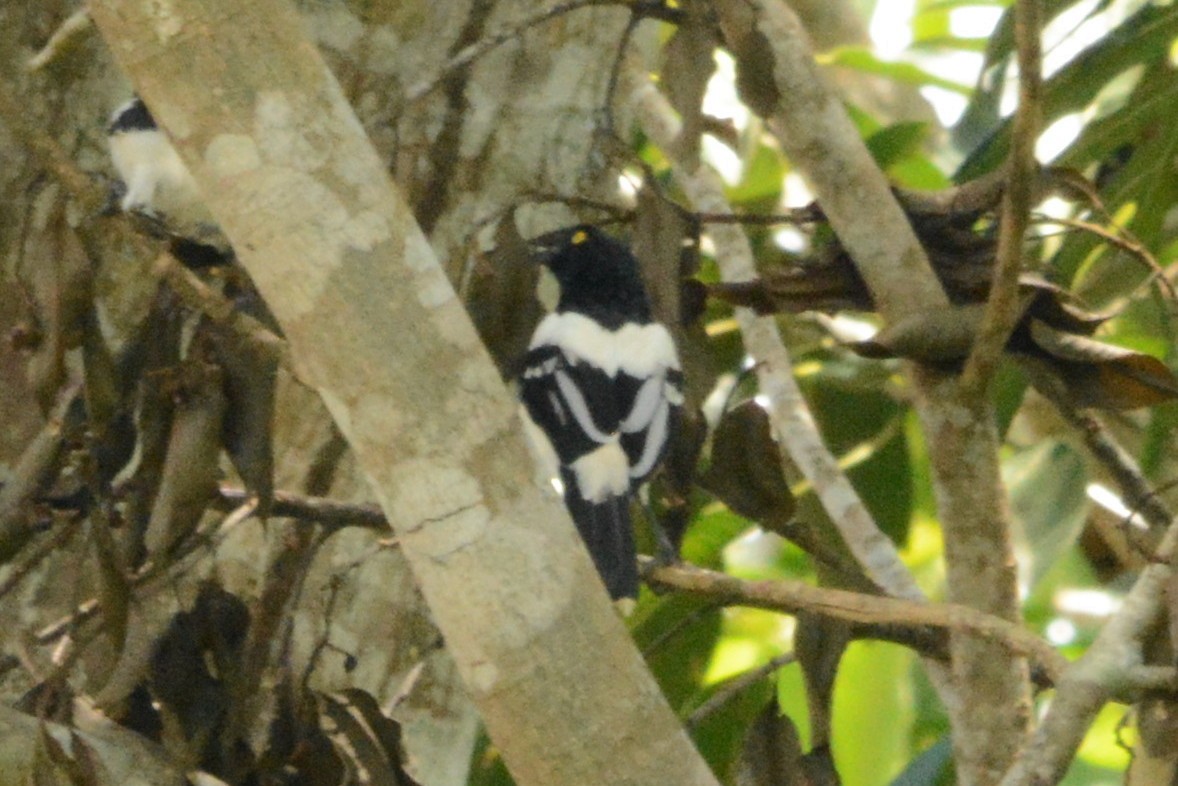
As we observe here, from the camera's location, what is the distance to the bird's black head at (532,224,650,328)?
2893mm

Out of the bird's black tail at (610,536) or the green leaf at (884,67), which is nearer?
the bird's black tail at (610,536)

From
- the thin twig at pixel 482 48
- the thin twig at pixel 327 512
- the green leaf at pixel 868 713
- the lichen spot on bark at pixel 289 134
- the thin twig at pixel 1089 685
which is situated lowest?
the green leaf at pixel 868 713

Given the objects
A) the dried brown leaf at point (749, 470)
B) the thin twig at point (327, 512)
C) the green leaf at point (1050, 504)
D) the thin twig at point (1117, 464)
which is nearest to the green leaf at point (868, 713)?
the green leaf at point (1050, 504)

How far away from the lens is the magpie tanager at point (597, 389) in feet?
8.71

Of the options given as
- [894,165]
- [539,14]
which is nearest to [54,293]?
[539,14]

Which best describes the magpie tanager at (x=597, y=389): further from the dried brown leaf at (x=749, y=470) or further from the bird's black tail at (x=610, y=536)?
the dried brown leaf at (x=749, y=470)

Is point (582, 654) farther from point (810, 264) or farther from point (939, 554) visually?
point (939, 554)

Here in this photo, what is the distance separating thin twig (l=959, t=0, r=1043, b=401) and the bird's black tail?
0.70 metres

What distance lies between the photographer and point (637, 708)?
147 centimetres

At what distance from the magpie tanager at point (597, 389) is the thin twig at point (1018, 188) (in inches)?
30.1

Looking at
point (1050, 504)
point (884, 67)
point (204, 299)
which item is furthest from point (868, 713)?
point (204, 299)

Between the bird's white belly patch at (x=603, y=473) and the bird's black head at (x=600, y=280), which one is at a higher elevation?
the bird's black head at (x=600, y=280)

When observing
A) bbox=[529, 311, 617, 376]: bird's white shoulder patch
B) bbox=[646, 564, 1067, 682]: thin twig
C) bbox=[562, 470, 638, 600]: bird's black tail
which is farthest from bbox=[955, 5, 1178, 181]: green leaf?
bbox=[646, 564, 1067, 682]: thin twig

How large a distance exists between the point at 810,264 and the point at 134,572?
0.98 m
